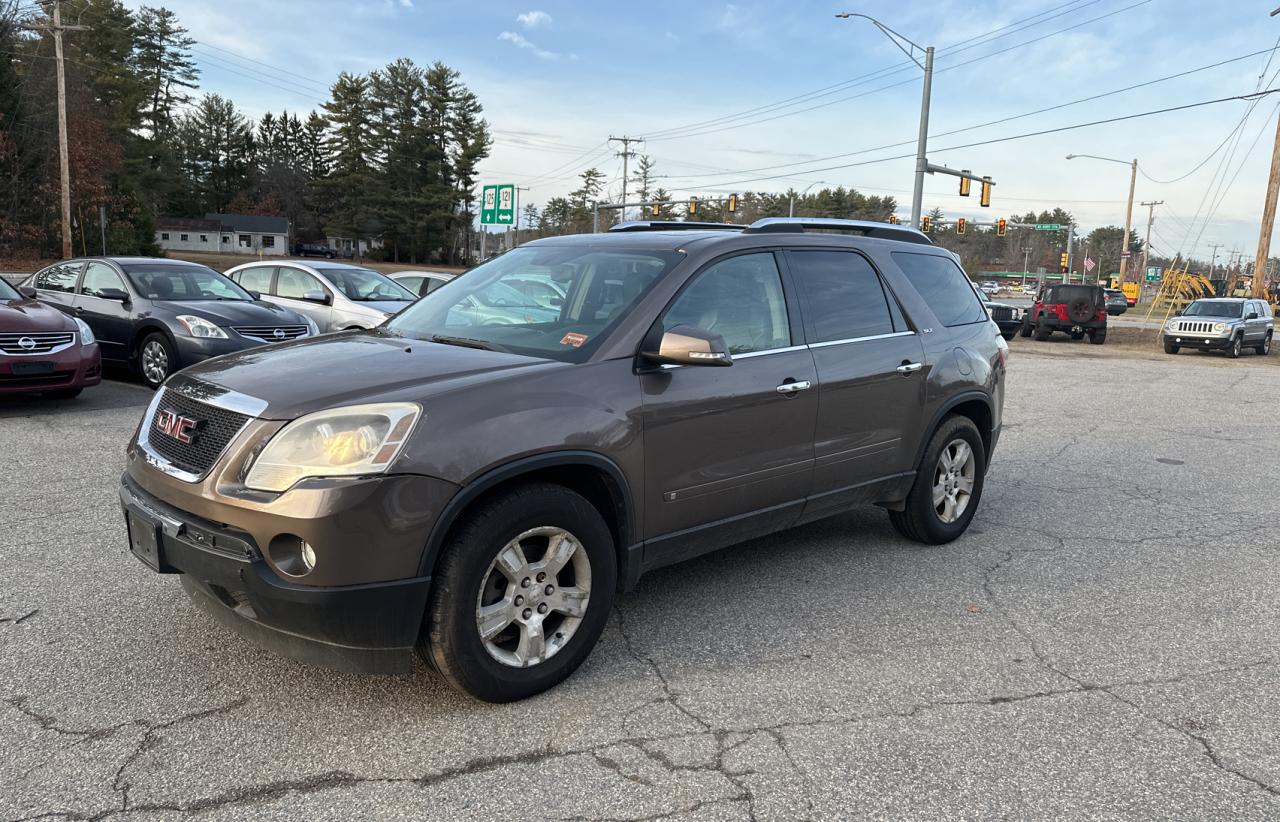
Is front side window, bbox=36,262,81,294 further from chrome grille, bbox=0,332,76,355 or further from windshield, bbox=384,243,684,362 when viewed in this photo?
windshield, bbox=384,243,684,362

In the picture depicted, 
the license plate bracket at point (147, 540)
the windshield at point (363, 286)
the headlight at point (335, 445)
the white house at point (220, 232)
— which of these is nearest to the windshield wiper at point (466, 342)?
the headlight at point (335, 445)

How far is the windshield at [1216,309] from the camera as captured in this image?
917 inches

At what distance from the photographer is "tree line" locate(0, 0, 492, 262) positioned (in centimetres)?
4575

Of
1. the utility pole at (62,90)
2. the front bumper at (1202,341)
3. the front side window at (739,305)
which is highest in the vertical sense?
the utility pole at (62,90)

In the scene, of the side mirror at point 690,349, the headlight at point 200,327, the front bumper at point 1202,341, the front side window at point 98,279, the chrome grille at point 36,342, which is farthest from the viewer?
the front bumper at point 1202,341

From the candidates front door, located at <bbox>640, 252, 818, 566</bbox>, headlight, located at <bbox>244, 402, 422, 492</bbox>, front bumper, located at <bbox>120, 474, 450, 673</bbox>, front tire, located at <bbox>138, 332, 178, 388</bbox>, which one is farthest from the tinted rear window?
front tire, located at <bbox>138, 332, 178, 388</bbox>

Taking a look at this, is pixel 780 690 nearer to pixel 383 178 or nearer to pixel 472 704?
pixel 472 704

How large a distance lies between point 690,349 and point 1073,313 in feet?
84.1

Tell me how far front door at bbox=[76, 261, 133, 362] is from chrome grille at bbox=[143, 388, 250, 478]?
25.9 ft

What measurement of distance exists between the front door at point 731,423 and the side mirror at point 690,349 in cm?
15

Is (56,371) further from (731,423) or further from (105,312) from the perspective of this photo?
(731,423)

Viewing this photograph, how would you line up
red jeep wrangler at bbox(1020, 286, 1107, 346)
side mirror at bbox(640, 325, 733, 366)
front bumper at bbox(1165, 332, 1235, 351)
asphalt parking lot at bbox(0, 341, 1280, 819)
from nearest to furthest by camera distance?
1. asphalt parking lot at bbox(0, 341, 1280, 819)
2. side mirror at bbox(640, 325, 733, 366)
3. front bumper at bbox(1165, 332, 1235, 351)
4. red jeep wrangler at bbox(1020, 286, 1107, 346)

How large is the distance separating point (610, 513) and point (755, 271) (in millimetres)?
1435

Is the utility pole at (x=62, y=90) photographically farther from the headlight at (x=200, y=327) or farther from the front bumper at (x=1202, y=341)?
the front bumper at (x=1202, y=341)
